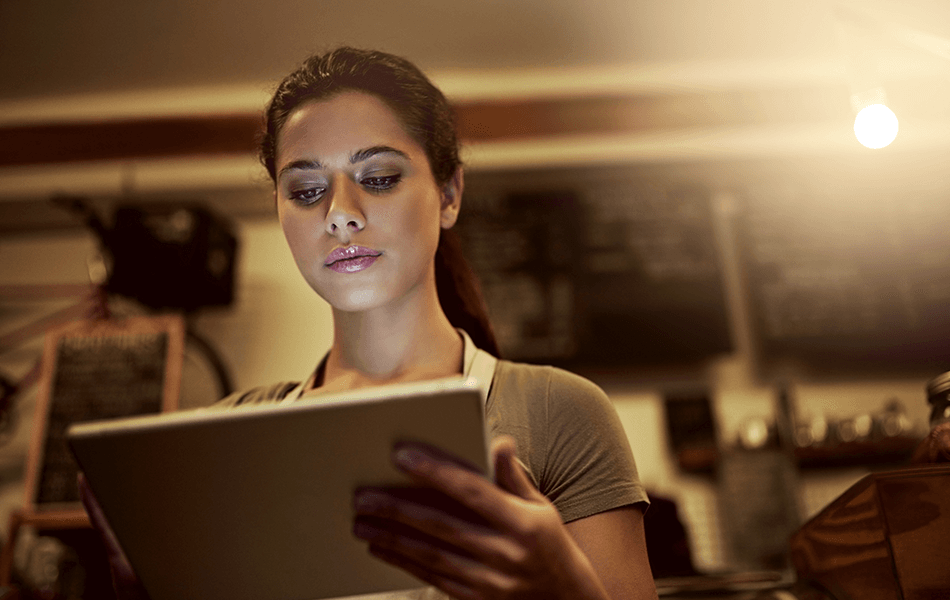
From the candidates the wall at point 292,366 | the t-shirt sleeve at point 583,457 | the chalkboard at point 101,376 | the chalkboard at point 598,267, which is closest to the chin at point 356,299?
the t-shirt sleeve at point 583,457

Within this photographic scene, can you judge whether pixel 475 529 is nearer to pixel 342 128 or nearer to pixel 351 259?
pixel 351 259

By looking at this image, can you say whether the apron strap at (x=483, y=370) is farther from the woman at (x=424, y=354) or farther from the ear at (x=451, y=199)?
the ear at (x=451, y=199)

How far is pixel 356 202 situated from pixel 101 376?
2410mm

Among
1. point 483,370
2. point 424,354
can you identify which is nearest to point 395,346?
point 424,354

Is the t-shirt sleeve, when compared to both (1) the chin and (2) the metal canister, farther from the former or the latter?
(2) the metal canister

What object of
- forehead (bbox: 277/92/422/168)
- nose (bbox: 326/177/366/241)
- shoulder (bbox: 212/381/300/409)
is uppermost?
forehead (bbox: 277/92/422/168)

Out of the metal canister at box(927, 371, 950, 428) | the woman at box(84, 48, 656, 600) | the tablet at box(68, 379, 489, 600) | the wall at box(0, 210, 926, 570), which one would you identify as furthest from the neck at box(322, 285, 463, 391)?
the wall at box(0, 210, 926, 570)

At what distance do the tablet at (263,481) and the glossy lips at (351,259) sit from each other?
0.37 metres

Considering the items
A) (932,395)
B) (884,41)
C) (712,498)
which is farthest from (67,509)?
(884,41)

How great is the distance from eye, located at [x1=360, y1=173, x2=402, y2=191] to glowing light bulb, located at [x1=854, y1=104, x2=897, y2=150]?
168cm

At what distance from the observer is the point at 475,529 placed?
30.4 inches

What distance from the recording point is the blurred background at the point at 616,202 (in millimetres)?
2869

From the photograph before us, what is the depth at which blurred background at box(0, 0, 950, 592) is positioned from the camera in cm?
287

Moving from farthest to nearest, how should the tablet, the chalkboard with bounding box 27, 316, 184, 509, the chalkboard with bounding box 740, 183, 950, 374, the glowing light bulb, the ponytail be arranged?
the chalkboard with bounding box 740, 183, 950, 374, the chalkboard with bounding box 27, 316, 184, 509, the glowing light bulb, the ponytail, the tablet
